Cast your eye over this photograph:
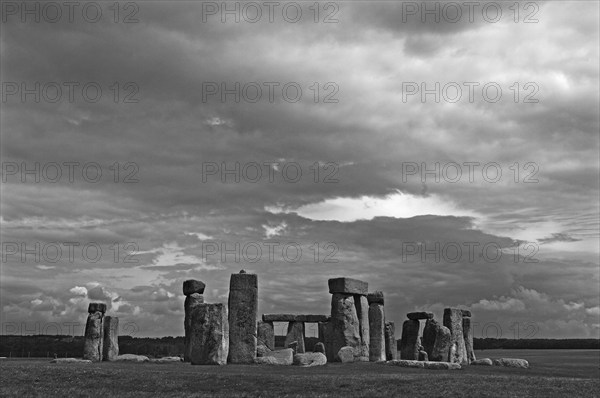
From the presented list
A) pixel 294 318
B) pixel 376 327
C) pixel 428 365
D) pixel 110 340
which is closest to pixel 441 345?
pixel 376 327

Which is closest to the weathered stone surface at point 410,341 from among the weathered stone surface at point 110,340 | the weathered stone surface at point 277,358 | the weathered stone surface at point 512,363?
the weathered stone surface at point 512,363

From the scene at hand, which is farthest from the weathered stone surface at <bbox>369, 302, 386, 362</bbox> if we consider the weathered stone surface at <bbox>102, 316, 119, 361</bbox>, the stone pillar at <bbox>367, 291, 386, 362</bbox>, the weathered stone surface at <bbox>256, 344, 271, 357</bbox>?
the weathered stone surface at <bbox>102, 316, 119, 361</bbox>

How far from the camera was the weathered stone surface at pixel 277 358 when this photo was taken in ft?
107

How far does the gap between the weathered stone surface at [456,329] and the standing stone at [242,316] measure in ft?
46.0

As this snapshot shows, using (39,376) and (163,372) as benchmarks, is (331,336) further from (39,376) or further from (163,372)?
(39,376)

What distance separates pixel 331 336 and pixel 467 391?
17.3 m

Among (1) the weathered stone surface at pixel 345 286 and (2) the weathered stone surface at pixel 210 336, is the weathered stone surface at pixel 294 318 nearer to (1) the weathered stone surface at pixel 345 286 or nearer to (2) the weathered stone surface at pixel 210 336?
(1) the weathered stone surface at pixel 345 286

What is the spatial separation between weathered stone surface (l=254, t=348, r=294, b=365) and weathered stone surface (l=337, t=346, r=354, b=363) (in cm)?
363

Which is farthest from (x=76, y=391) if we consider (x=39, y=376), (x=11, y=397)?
(x=39, y=376)

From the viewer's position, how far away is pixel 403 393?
22578 millimetres

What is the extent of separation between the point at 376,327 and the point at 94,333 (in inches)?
682

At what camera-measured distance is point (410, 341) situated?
144ft

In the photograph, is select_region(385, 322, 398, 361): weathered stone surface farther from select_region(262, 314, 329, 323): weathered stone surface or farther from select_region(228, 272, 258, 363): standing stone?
select_region(228, 272, 258, 363): standing stone

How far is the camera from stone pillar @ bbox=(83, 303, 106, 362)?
140 feet
